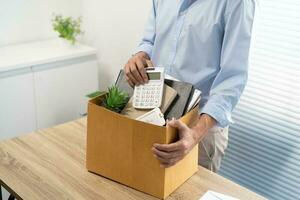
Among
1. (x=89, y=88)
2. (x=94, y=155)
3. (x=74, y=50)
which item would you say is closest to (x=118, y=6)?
(x=74, y=50)

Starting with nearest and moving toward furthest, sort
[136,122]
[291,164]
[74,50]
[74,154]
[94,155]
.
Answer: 1. [136,122]
2. [94,155]
3. [74,154]
4. [291,164]
5. [74,50]

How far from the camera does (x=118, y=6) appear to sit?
2609 millimetres

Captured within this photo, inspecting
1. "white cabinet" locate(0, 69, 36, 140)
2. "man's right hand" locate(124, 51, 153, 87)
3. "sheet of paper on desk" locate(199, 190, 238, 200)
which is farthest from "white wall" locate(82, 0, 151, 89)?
"sheet of paper on desk" locate(199, 190, 238, 200)

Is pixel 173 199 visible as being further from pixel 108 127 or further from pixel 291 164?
pixel 291 164

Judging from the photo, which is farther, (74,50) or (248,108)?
(74,50)

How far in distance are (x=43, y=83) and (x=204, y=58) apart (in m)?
1.31

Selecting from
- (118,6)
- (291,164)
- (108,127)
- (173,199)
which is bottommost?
(291,164)

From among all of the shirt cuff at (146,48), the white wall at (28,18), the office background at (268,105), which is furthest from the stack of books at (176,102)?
the white wall at (28,18)

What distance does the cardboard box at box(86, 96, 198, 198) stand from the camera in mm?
1094

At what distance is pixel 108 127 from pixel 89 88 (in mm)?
1547

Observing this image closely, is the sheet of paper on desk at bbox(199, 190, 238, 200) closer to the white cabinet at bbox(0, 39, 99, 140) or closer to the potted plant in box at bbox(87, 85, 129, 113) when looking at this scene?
the potted plant in box at bbox(87, 85, 129, 113)

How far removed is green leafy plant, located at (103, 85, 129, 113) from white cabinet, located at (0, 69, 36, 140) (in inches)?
47.4

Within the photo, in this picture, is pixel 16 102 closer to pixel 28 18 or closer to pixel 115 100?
pixel 28 18

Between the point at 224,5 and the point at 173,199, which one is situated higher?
the point at 224,5
